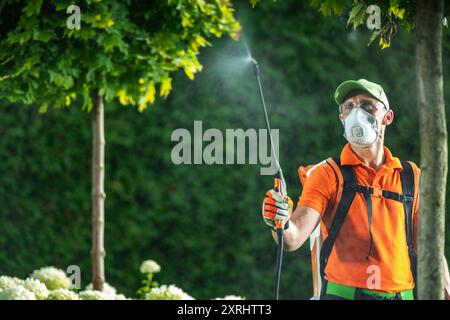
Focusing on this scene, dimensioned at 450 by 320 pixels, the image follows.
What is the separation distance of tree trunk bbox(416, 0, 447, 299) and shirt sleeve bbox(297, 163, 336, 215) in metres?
0.37

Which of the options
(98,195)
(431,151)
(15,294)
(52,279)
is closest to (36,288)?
(15,294)

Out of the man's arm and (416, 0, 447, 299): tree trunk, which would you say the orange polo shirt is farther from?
(416, 0, 447, 299): tree trunk

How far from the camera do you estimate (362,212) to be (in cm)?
284

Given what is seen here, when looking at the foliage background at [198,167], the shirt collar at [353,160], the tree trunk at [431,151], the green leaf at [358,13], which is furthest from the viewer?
the foliage background at [198,167]

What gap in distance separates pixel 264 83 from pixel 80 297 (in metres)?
2.53

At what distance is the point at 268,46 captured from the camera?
20.5ft

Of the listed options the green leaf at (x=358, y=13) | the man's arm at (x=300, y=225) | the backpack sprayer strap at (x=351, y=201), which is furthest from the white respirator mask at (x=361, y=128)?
the green leaf at (x=358, y=13)

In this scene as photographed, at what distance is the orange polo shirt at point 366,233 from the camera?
283 cm

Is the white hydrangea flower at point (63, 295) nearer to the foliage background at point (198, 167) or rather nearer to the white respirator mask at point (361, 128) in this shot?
the foliage background at point (198, 167)

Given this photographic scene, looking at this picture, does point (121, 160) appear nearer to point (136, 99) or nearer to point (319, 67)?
point (136, 99)

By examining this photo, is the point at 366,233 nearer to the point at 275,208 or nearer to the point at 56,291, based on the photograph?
the point at 275,208

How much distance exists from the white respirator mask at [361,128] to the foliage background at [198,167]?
2943 mm

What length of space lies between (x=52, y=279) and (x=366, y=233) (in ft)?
11.6
